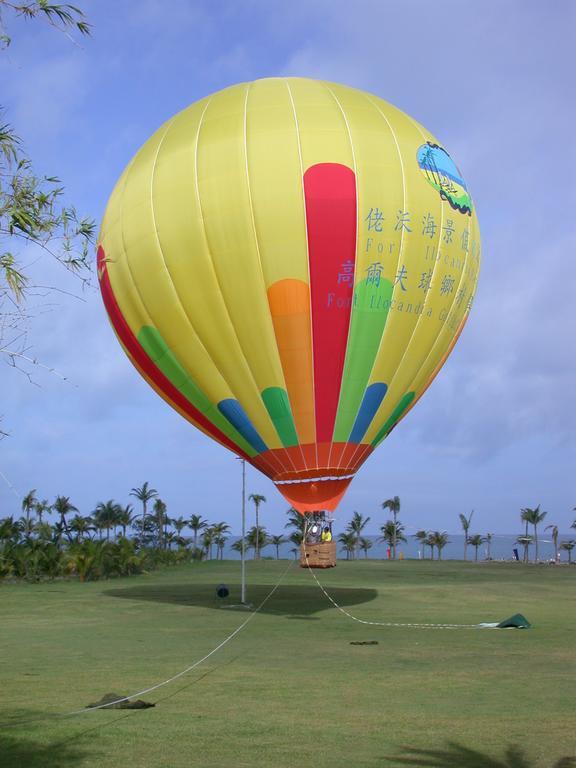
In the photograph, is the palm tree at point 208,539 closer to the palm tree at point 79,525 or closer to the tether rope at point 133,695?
the palm tree at point 79,525

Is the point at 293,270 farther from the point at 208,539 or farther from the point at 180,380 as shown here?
the point at 208,539

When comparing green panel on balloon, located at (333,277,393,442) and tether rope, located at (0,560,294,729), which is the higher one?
green panel on balloon, located at (333,277,393,442)

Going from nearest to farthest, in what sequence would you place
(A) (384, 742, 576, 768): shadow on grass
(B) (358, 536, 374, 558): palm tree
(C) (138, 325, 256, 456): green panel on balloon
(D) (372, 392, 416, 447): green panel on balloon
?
(A) (384, 742, 576, 768): shadow on grass
(C) (138, 325, 256, 456): green panel on balloon
(D) (372, 392, 416, 447): green panel on balloon
(B) (358, 536, 374, 558): palm tree

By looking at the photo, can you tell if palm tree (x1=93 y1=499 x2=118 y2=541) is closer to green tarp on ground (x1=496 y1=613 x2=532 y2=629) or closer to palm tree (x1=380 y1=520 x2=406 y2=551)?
palm tree (x1=380 y1=520 x2=406 y2=551)

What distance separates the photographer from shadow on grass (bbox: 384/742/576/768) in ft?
35.9

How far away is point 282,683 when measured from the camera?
16609 millimetres

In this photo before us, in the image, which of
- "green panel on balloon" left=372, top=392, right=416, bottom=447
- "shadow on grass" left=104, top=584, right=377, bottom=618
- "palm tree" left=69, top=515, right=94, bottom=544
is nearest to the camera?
"green panel on balloon" left=372, top=392, right=416, bottom=447

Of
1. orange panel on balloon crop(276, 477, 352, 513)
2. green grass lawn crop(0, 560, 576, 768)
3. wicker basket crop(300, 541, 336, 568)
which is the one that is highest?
orange panel on balloon crop(276, 477, 352, 513)

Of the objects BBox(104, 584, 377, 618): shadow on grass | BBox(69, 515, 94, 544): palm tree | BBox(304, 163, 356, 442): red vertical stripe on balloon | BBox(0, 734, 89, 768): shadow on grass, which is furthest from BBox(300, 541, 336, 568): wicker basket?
BBox(69, 515, 94, 544): palm tree

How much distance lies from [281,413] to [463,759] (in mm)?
14570

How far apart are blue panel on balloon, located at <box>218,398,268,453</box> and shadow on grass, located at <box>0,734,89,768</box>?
1407cm

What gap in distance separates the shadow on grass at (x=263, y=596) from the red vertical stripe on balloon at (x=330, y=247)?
8.93 meters

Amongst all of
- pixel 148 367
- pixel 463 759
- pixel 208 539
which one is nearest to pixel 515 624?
pixel 148 367

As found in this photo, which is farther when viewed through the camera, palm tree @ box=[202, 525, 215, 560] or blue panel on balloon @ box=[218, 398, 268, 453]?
palm tree @ box=[202, 525, 215, 560]
